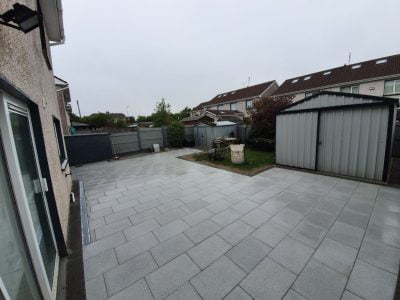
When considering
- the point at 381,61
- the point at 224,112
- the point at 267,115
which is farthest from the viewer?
the point at 224,112

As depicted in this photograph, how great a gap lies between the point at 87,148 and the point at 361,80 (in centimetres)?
1991

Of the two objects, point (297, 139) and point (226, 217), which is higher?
point (297, 139)

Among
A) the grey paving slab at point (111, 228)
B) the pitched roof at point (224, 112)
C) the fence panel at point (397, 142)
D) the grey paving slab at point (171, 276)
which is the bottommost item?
the grey paving slab at point (111, 228)

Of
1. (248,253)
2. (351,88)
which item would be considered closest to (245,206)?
(248,253)

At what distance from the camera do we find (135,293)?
168cm

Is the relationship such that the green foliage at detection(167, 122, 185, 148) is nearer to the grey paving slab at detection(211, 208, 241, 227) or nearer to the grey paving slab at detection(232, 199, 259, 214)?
the grey paving slab at detection(232, 199, 259, 214)

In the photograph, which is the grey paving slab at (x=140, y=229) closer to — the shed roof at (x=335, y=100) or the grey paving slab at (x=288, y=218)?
the grey paving slab at (x=288, y=218)

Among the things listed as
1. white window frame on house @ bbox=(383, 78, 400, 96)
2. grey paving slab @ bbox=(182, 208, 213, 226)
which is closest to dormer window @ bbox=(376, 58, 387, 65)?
white window frame on house @ bbox=(383, 78, 400, 96)

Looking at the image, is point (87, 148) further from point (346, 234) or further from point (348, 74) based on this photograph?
point (348, 74)

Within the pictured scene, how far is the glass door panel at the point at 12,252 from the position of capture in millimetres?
1077

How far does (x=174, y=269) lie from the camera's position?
6.47 ft

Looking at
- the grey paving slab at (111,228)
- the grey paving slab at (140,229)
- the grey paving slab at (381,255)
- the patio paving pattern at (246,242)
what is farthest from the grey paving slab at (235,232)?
the grey paving slab at (111,228)

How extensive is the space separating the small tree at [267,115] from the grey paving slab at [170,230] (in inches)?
317

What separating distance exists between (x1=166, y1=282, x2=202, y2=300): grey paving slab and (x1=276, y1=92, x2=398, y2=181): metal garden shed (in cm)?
541
